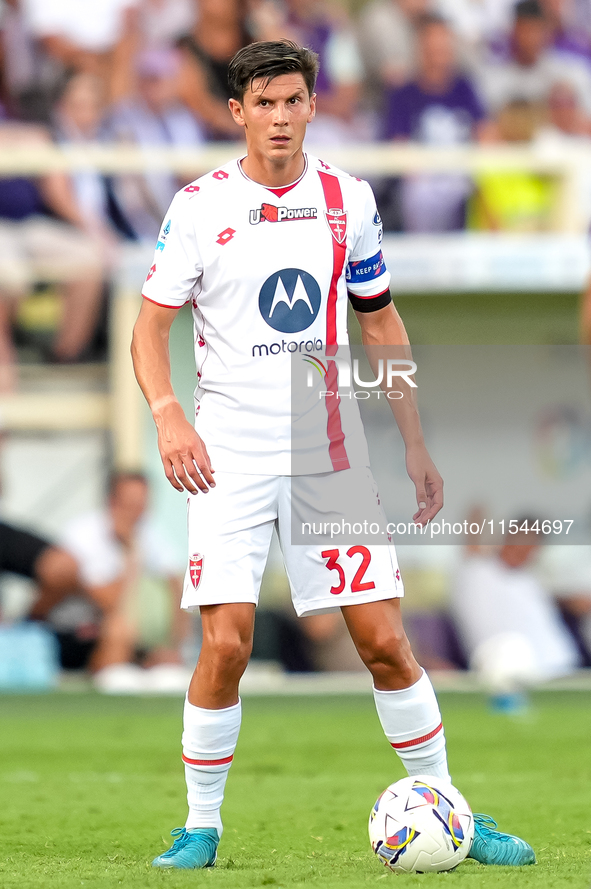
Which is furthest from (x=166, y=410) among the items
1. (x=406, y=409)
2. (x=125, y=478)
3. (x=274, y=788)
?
(x=125, y=478)

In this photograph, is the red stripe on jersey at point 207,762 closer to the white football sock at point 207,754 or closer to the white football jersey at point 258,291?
the white football sock at point 207,754

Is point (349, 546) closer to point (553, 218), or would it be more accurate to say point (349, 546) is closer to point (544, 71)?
point (553, 218)

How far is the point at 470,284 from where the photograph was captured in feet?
39.5

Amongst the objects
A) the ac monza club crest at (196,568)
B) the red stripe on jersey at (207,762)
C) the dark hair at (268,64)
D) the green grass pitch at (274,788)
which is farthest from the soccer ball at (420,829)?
the dark hair at (268,64)

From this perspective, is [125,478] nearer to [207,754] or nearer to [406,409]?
[406,409]

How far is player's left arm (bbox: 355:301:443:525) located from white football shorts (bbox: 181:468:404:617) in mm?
215

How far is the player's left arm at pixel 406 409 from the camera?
448cm

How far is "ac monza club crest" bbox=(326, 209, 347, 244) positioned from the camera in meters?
4.34

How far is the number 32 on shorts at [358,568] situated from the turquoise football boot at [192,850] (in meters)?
0.83

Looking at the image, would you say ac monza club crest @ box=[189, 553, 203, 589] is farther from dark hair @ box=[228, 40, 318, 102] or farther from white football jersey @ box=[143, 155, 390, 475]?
dark hair @ box=[228, 40, 318, 102]

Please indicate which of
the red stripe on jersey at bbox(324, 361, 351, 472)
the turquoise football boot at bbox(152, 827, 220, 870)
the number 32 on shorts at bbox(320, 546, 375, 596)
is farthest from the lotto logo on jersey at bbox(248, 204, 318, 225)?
the turquoise football boot at bbox(152, 827, 220, 870)

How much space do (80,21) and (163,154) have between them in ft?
6.32

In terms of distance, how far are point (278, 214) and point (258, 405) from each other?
0.59m

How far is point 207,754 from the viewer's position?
4.31 metres
